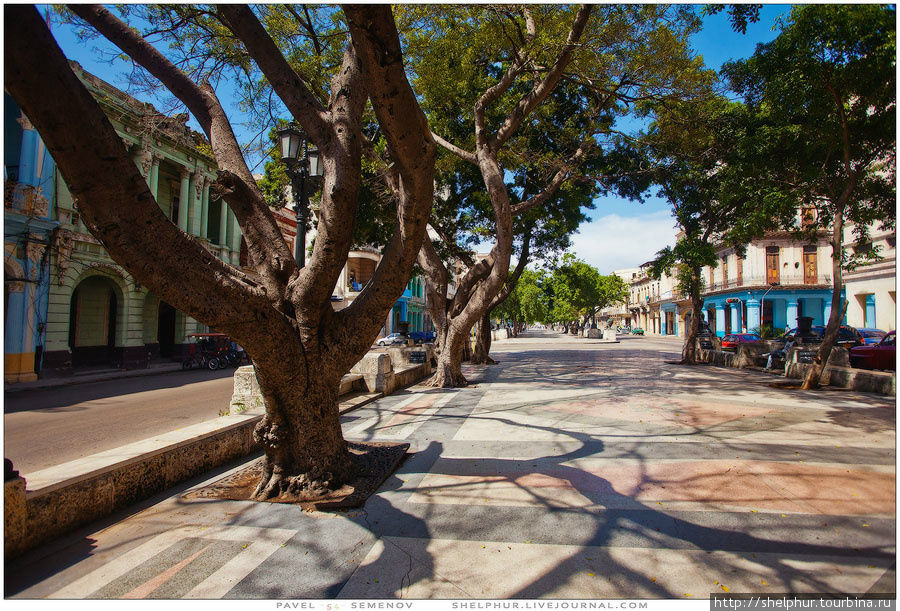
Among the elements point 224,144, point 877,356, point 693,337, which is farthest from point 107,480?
point 693,337

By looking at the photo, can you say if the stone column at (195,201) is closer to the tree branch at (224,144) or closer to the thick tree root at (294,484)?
the tree branch at (224,144)

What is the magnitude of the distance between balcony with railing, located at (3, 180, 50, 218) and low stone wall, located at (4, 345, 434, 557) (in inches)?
526

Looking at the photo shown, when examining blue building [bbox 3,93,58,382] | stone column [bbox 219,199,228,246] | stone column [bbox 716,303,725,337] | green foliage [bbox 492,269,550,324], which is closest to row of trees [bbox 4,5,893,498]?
blue building [bbox 3,93,58,382]

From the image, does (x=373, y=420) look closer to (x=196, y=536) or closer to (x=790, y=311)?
(x=196, y=536)

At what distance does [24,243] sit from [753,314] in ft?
144

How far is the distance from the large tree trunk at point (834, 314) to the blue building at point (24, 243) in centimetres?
2123

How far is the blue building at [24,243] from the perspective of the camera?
1365 cm

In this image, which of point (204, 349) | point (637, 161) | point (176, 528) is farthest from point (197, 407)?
point (637, 161)

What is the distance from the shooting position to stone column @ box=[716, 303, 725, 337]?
4138 centimetres

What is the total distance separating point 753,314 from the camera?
36781mm

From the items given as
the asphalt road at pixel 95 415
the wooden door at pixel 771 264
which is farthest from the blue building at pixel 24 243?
the wooden door at pixel 771 264

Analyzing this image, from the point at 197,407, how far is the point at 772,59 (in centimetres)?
1365

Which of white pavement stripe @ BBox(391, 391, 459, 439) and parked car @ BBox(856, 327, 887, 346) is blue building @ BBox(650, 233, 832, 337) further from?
white pavement stripe @ BBox(391, 391, 459, 439)

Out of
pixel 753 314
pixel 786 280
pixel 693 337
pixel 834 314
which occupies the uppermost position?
pixel 786 280
